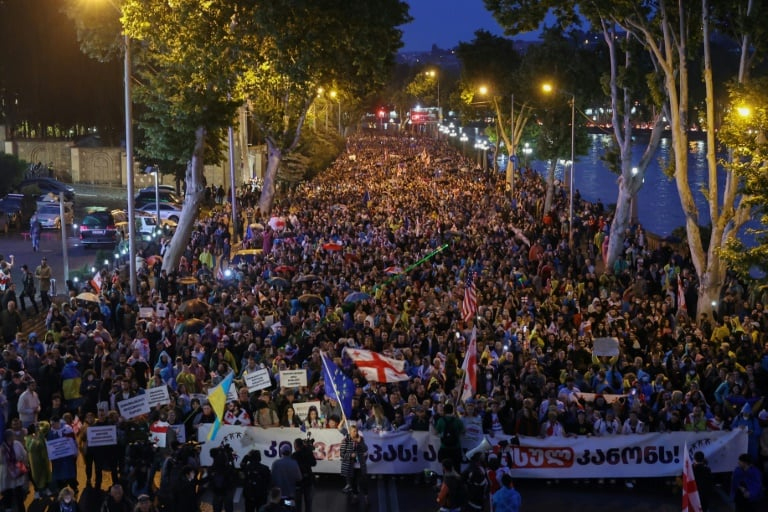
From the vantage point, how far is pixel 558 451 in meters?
13.0

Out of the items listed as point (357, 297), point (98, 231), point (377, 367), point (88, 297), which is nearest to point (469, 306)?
point (357, 297)

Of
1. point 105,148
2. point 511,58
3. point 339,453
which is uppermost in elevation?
point 511,58

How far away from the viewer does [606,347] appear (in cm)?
1603

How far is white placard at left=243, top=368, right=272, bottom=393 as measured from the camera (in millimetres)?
14414

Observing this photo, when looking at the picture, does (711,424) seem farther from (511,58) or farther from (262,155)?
(262,155)

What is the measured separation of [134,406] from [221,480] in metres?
2.61

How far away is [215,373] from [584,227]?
23.7m

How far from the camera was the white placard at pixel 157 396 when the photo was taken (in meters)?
13.7

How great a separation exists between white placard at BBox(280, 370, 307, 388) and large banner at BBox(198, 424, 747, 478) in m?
1.29

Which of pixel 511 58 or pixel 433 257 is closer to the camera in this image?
pixel 433 257

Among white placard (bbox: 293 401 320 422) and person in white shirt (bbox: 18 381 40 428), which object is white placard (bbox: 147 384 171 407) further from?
white placard (bbox: 293 401 320 422)

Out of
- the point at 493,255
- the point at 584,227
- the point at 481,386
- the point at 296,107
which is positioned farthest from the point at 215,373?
the point at 296,107

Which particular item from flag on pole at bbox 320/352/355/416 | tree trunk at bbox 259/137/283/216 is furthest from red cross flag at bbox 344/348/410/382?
tree trunk at bbox 259/137/283/216

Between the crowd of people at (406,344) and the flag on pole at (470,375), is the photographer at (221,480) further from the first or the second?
the flag on pole at (470,375)
